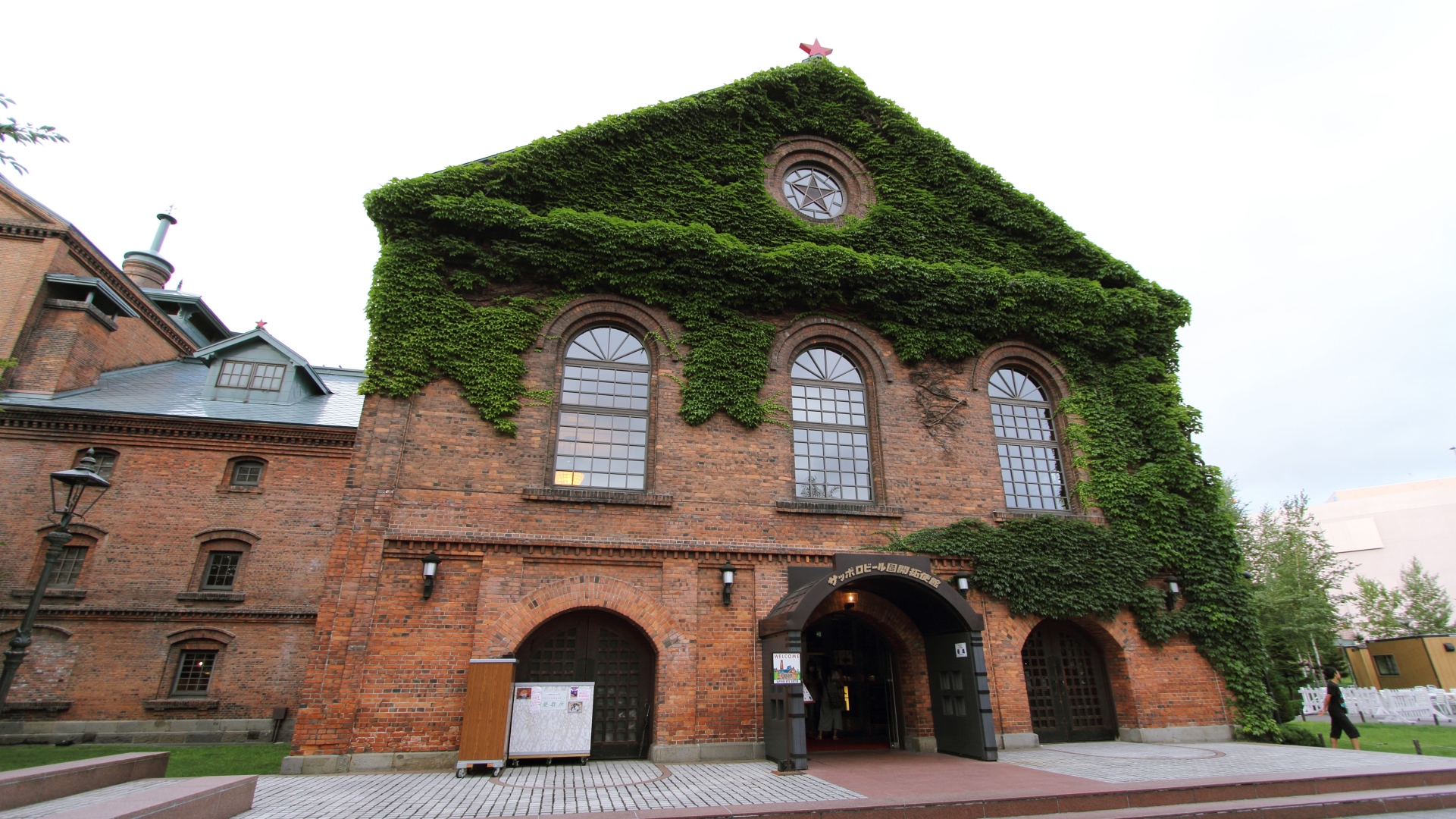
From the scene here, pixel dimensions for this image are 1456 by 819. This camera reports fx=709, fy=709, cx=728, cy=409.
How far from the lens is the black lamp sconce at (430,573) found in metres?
10.7

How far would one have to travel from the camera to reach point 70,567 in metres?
16.7

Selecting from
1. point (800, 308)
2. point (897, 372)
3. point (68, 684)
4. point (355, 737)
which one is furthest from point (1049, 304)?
point (68, 684)

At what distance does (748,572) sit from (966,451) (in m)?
5.04

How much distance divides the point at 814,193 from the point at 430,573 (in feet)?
36.4

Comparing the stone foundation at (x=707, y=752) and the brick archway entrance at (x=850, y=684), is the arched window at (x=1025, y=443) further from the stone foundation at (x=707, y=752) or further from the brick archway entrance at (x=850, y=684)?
the stone foundation at (x=707, y=752)

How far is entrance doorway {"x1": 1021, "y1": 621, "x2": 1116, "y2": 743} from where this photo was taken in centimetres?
1281

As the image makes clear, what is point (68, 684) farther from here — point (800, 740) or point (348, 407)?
point (800, 740)

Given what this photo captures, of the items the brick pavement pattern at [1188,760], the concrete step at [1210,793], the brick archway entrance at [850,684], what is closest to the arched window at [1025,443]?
the brick archway entrance at [850,684]

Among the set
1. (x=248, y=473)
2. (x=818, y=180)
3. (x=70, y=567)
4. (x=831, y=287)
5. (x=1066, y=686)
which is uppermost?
(x=818, y=180)

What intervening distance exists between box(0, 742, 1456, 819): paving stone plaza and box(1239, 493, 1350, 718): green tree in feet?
41.3

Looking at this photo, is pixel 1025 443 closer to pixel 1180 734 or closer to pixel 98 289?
pixel 1180 734

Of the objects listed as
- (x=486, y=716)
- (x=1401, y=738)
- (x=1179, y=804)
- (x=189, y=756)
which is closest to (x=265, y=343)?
(x=189, y=756)

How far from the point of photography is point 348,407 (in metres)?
20.5

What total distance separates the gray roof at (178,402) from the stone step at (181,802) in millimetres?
11030
